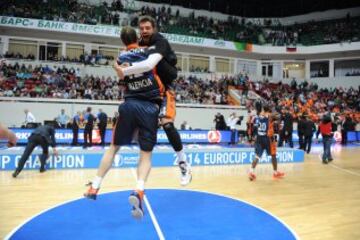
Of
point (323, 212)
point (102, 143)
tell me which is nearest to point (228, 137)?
point (102, 143)

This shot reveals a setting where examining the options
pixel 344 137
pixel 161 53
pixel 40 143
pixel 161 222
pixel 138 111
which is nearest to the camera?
pixel 161 53

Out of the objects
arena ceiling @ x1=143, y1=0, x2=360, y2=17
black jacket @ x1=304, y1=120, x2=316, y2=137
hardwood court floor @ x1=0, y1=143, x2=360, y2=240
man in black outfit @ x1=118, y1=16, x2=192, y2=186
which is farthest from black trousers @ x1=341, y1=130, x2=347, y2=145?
man in black outfit @ x1=118, y1=16, x2=192, y2=186

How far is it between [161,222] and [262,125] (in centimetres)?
460

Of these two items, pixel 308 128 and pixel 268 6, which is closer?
pixel 308 128

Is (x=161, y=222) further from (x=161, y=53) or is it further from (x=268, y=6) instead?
(x=268, y=6)

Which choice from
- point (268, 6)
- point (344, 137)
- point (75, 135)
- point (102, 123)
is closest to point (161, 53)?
point (102, 123)

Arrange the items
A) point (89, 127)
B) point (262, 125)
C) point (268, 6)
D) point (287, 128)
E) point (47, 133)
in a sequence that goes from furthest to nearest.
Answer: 1. point (268, 6)
2. point (287, 128)
3. point (89, 127)
4. point (47, 133)
5. point (262, 125)

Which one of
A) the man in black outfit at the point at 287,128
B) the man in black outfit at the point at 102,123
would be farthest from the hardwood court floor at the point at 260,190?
the man in black outfit at the point at 102,123

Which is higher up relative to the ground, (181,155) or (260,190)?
(181,155)

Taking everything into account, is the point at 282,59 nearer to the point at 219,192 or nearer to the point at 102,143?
the point at 102,143

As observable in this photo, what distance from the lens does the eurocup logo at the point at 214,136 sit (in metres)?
17.6

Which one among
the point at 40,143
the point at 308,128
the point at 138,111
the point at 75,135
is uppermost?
the point at 138,111

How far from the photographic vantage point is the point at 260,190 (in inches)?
273

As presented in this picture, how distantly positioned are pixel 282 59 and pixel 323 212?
28285 mm
